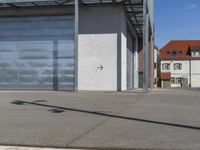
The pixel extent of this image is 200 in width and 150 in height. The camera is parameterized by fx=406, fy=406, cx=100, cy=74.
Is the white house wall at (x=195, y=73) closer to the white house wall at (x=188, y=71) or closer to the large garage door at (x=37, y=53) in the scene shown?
the white house wall at (x=188, y=71)

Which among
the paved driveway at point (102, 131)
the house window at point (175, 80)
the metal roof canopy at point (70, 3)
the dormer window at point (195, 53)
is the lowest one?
the paved driveway at point (102, 131)

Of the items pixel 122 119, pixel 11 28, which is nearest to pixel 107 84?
pixel 11 28

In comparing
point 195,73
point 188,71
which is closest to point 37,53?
point 195,73

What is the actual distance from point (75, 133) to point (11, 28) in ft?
95.6

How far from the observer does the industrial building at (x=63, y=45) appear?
118ft

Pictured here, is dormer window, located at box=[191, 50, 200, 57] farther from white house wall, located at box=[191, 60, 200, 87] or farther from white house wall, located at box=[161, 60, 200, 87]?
white house wall, located at box=[191, 60, 200, 87]

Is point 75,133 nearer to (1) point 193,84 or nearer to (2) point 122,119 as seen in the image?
(2) point 122,119

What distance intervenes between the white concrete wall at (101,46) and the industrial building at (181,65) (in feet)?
177

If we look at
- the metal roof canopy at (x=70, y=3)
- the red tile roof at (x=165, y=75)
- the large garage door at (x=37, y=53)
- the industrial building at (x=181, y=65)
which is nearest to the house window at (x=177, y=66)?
the industrial building at (x=181, y=65)

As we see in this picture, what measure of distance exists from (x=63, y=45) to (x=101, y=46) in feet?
11.1

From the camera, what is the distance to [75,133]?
31.9 ft

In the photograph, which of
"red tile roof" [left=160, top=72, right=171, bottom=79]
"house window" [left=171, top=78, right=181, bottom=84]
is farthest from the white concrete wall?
"house window" [left=171, top=78, right=181, bottom=84]

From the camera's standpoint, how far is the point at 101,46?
36031 mm

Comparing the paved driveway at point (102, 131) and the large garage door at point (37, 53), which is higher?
the large garage door at point (37, 53)
